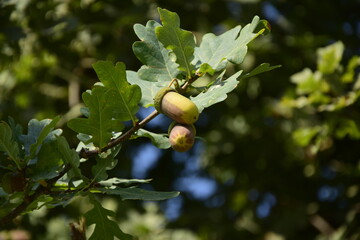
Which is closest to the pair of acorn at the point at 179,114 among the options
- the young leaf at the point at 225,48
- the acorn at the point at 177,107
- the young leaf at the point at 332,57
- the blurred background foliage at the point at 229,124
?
the acorn at the point at 177,107

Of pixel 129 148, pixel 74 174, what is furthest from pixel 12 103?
pixel 74 174

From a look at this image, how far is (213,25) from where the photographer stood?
9.96 ft

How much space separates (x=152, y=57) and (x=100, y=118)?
0.16 metres

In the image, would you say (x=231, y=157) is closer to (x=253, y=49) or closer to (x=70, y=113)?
(x=253, y=49)

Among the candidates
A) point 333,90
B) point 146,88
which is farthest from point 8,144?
point 333,90

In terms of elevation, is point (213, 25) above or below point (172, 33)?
below

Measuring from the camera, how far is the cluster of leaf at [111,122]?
102 cm

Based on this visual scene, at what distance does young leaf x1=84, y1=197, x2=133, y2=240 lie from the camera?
110 cm

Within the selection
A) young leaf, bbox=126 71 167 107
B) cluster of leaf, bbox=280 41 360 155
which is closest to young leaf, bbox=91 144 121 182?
young leaf, bbox=126 71 167 107

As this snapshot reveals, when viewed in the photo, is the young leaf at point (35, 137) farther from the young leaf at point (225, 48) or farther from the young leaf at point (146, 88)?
the young leaf at point (225, 48)

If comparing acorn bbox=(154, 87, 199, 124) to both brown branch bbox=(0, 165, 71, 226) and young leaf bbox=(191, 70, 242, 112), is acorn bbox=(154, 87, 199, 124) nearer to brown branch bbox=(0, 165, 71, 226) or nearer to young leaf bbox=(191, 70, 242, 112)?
young leaf bbox=(191, 70, 242, 112)

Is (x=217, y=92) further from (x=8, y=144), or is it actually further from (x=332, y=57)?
(x=332, y=57)

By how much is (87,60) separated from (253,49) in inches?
33.9

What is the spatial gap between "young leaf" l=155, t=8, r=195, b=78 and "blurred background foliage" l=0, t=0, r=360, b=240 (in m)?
1.39
